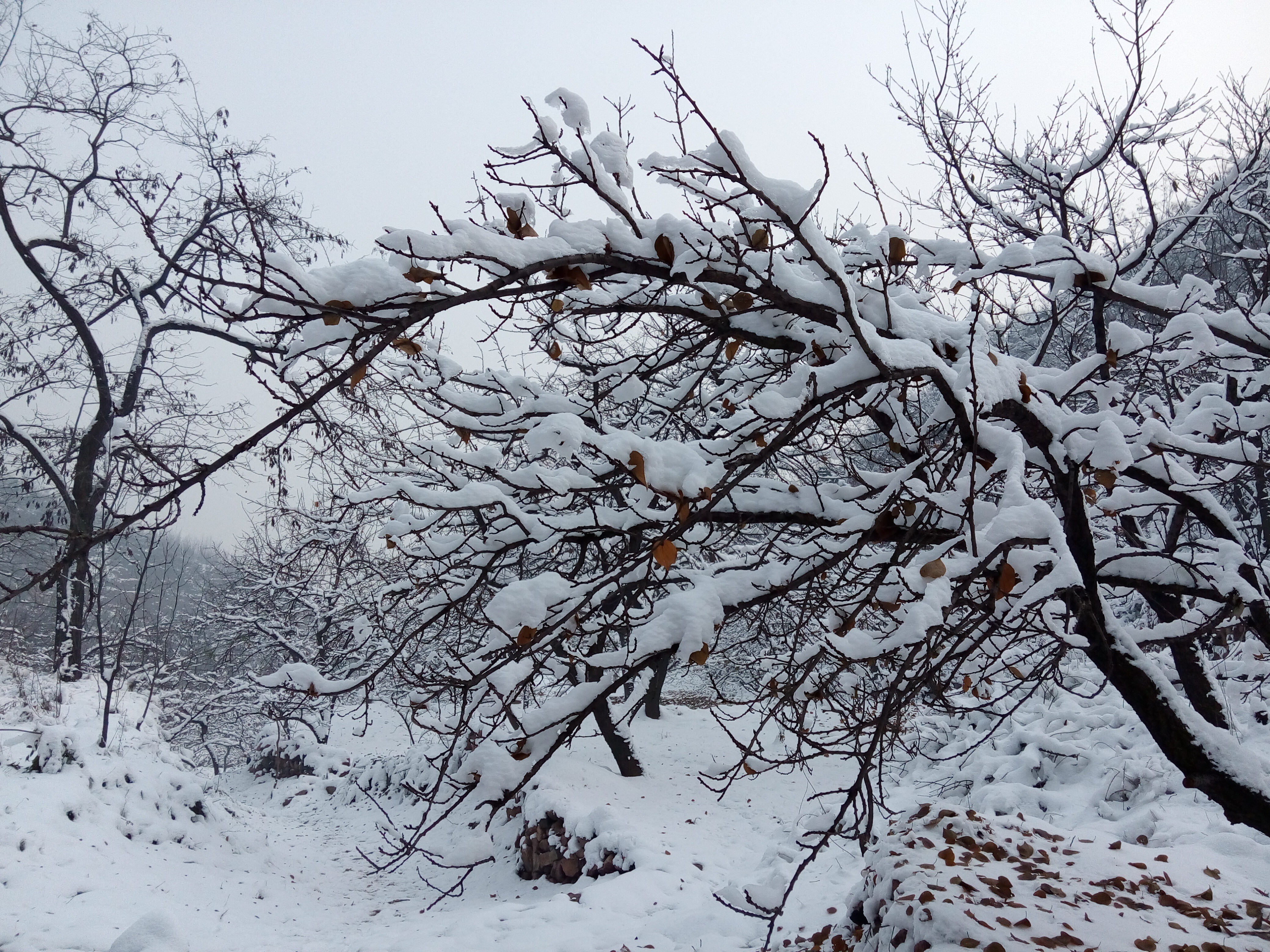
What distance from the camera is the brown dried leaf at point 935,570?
1647mm

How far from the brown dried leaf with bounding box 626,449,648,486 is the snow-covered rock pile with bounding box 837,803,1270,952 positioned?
2.71 m

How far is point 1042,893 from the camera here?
348 centimetres

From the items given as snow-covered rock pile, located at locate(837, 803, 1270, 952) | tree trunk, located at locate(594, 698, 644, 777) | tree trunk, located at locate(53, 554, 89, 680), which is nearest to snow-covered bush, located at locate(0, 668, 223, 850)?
tree trunk, located at locate(53, 554, 89, 680)

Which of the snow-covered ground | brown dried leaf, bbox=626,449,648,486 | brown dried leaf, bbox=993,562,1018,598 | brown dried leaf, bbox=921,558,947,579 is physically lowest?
the snow-covered ground

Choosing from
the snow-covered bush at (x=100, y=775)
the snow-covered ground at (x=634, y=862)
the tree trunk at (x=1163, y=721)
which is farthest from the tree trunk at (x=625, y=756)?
the tree trunk at (x=1163, y=721)

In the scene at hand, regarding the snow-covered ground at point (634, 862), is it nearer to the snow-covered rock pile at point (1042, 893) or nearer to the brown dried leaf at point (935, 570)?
the snow-covered rock pile at point (1042, 893)

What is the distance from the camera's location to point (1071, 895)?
11.5 ft

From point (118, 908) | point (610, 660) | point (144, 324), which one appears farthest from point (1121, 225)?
point (144, 324)

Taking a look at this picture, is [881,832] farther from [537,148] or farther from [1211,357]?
[537,148]

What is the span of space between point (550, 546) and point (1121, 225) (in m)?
9.81

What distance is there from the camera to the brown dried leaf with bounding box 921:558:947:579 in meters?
1.65

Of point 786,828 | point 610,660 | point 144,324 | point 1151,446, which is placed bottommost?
point 786,828

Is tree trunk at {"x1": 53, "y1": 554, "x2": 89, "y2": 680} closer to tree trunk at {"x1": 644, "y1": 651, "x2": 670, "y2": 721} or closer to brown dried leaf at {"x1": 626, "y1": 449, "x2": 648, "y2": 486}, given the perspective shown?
tree trunk at {"x1": 644, "y1": 651, "x2": 670, "y2": 721}

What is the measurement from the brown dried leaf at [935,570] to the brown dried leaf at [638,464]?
0.73 meters
